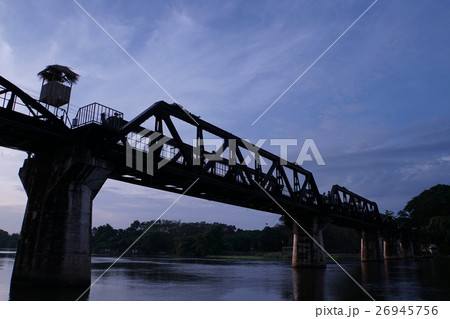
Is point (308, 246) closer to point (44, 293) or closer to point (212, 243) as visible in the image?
point (44, 293)

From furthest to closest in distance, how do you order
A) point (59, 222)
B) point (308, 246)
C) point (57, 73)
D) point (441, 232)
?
point (441, 232), point (308, 246), point (57, 73), point (59, 222)

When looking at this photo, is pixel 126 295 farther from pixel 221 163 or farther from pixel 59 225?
pixel 221 163

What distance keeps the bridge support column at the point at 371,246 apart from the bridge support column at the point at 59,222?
78.4 meters

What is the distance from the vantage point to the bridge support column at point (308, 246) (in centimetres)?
5259

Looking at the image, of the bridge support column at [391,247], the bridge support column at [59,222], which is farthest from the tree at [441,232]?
the bridge support column at [59,222]

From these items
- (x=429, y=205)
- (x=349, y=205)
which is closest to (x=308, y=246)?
(x=349, y=205)

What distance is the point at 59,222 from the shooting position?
70.7 ft

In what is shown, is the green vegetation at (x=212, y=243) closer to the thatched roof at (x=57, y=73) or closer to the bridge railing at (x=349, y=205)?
the bridge railing at (x=349, y=205)

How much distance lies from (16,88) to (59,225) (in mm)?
8287

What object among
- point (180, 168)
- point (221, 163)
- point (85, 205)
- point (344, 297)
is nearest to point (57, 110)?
point (85, 205)

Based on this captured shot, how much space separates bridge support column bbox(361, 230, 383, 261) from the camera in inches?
3381

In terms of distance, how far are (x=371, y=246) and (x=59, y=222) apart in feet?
270

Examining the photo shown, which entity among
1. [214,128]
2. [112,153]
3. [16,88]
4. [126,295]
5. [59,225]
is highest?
[214,128]

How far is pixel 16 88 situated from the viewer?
20.0m
